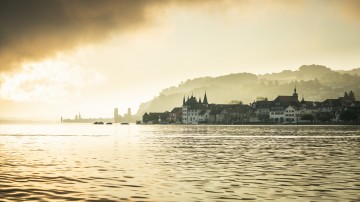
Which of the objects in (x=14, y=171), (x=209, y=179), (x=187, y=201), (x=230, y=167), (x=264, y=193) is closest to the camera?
(x=187, y=201)

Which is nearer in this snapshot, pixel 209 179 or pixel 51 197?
pixel 51 197

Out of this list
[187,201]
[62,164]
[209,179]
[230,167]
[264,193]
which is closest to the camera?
[187,201]

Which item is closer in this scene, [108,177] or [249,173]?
[108,177]

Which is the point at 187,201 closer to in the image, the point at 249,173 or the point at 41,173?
the point at 249,173

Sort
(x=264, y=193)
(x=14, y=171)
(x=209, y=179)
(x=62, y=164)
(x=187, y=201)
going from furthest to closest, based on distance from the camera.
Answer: (x=62, y=164)
(x=14, y=171)
(x=209, y=179)
(x=264, y=193)
(x=187, y=201)

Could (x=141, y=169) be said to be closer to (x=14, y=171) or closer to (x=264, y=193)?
(x=14, y=171)

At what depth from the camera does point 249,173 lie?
3562 centimetres

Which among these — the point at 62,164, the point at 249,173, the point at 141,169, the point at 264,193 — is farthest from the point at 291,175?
the point at 62,164

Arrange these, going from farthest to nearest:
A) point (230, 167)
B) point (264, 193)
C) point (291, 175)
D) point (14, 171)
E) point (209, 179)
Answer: point (230, 167) → point (14, 171) → point (291, 175) → point (209, 179) → point (264, 193)

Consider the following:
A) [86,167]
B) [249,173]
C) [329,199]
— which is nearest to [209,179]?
[249,173]

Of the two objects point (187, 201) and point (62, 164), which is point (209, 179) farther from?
point (62, 164)

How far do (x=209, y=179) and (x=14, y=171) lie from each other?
1750cm

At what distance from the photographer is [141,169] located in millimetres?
38875

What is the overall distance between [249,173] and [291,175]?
3.35m
